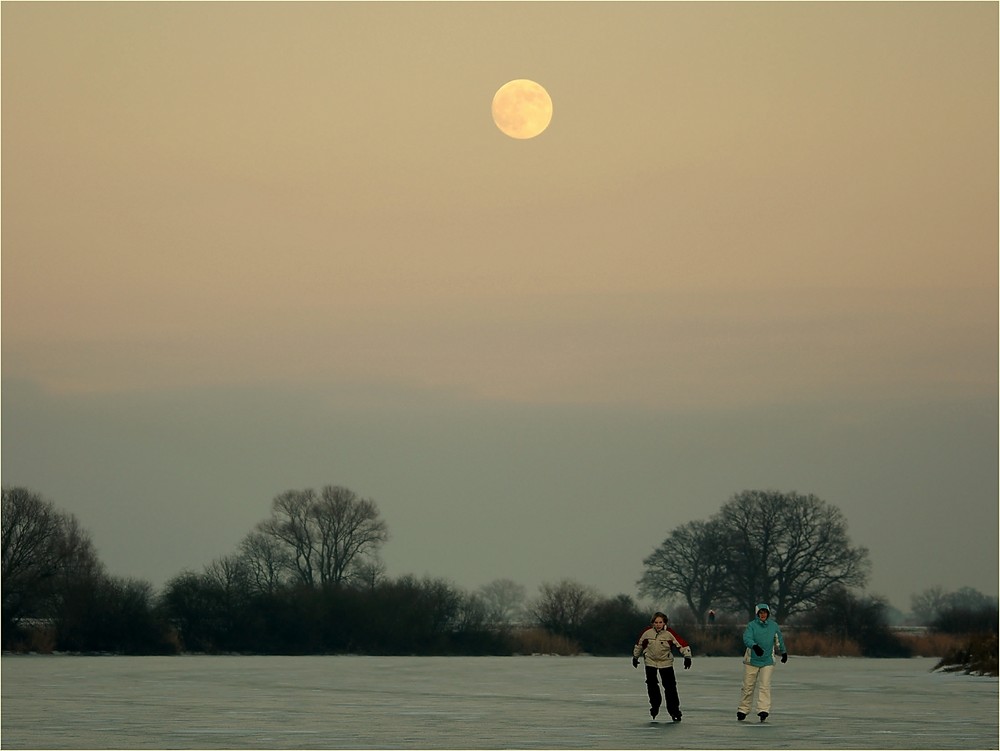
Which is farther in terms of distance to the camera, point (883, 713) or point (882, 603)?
point (882, 603)

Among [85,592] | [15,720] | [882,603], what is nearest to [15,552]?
[85,592]

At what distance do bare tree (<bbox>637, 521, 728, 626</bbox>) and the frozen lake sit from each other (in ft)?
189

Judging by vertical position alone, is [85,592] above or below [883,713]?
above

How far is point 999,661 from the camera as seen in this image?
44.0m

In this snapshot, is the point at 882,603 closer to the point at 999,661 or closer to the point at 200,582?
→ the point at 200,582

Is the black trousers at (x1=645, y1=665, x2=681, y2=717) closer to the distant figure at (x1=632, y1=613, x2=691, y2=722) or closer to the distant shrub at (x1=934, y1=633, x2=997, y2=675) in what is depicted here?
the distant figure at (x1=632, y1=613, x2=691, y2=722)

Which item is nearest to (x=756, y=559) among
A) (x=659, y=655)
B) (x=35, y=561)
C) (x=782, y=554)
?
(x=782, y=554)

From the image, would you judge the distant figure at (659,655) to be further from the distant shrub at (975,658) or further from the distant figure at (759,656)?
the distant shrub at (975,658)

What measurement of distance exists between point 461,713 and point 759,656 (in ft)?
15.6

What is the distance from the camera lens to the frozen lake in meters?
18.8

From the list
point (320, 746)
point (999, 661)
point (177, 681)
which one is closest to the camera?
point (320, 746)

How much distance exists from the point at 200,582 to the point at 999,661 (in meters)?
42.2

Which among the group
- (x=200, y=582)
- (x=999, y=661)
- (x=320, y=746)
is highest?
(x=200, y=582)

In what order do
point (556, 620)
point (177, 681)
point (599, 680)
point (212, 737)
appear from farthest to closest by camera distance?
1. point (556, 620)
2. point (599, 680)
3. point (177, 681)
4. point (212, 737)
